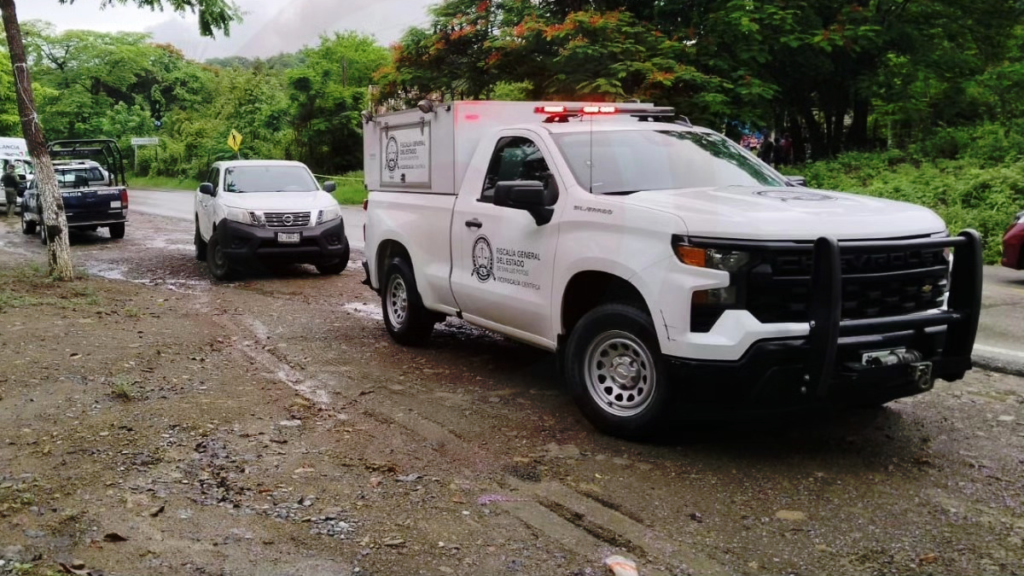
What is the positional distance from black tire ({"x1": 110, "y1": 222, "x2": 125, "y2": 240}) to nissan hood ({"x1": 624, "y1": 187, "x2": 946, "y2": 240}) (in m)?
17.1

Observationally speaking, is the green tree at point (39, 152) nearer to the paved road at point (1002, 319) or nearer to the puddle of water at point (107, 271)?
the puddle of water at point (107, 271)

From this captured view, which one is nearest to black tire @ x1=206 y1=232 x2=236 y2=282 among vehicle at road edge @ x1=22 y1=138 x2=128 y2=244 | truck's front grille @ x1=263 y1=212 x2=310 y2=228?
truck's front grille @ x1=263 y1=212 x2=310 y2=228

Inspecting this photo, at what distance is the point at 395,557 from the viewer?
12.8 feet

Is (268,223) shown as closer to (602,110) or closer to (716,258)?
(602,110)

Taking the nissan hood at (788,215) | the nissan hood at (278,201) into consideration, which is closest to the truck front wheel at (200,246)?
the nissan hood at (278,201)

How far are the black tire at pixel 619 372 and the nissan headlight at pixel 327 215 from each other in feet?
26.3

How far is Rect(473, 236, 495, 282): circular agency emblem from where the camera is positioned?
655 cm

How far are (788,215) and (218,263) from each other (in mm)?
10084

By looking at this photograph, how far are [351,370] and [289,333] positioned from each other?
1.85 meters

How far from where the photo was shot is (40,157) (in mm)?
12031

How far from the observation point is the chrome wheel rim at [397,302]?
8.09m

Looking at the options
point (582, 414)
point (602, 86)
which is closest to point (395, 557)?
point (582, 414)

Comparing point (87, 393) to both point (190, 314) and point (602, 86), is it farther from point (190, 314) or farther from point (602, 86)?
point (602, 86)

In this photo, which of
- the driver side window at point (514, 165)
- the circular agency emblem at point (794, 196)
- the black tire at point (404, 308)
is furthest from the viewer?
Result: the black tire at point (404, 308)
